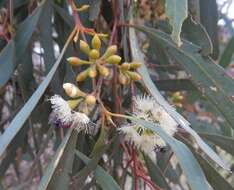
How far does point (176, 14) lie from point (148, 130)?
237 mm

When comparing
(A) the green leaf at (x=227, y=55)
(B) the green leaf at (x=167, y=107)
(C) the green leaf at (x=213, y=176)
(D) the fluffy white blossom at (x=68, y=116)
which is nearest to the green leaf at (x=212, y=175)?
(C) the green leaf at (x=213, y=176)

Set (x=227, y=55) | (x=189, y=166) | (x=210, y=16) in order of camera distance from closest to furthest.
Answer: (x=189, y=166) < (x=210, y=16) < (x=227, y=55)

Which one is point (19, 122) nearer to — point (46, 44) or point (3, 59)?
point (3, 59)

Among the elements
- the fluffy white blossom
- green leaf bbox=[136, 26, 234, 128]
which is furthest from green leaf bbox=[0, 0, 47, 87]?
green leaf bbox=[136, 26, 234, 128]

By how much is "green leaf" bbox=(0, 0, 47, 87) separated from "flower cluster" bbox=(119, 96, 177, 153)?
310 millimetres

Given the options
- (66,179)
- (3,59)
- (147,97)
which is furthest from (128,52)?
(66,179)

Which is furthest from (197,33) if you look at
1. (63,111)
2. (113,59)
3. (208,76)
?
(63,111)

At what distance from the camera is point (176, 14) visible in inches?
36.4

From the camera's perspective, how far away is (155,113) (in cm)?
105

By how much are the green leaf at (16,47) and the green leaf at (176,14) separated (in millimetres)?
417

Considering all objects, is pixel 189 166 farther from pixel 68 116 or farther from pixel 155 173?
pixel 155 173

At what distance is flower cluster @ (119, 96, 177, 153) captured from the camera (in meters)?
1.02

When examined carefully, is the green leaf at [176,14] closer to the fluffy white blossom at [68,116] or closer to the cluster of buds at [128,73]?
the cluster of buds at [128,73]

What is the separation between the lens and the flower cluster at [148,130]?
3.36 feet
